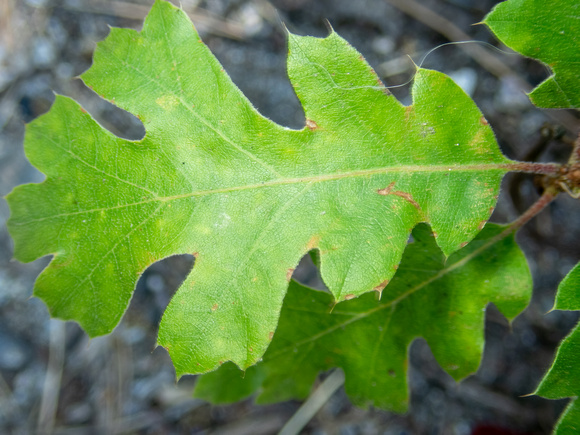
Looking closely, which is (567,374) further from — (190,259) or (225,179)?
(190,259)

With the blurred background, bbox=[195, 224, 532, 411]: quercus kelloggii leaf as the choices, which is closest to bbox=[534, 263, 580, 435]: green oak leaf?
bbox=[195, 224, 532, 411]: quercus kelloggii leaf

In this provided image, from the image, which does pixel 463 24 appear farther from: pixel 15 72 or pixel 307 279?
pixel 15 72

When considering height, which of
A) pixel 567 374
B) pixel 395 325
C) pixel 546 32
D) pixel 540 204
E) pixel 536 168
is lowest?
pixel 395 325

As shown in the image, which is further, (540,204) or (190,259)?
(190,259)

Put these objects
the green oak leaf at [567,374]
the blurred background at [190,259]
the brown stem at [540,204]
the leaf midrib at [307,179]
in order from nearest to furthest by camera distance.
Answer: the green oak leaf at [567,374], the leaf midrib at [307,179], the brown stem at [540,204], the blurred background at [190,259]

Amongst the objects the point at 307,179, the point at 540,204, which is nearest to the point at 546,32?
the point at 540,204

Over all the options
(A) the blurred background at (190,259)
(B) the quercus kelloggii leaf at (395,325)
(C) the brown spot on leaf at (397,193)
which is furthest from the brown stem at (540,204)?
(A) the blurred background at (190,259)

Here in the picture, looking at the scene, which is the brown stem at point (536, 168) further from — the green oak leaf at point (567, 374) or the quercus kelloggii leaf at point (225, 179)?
the green oak leaf at point (567, 374)
